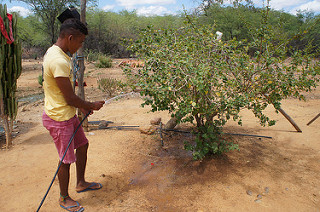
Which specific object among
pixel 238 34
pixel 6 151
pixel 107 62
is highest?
pixel 238 34

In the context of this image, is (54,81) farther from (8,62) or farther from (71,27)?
(8,62)

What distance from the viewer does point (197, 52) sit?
3.28 meters

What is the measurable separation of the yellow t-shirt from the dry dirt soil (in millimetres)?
1020

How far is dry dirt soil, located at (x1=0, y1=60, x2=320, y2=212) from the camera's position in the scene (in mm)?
2580

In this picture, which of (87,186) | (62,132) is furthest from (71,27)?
(87,186)

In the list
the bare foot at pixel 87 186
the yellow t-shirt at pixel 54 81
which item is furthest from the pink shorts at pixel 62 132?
the bare foot at pixel 87 186

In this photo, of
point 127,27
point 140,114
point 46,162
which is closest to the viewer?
point 46,162

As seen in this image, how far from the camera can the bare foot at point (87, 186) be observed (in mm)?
2738

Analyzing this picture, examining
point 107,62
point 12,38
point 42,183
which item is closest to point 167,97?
point 42,183

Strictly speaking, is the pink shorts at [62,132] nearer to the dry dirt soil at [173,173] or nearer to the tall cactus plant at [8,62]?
the dry dirt soil at [173,173]

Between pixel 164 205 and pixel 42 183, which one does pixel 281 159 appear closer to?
pixel 164 205

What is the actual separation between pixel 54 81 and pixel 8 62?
238 centimetres

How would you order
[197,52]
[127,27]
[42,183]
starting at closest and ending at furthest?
[42,183]
[197,52]
[127,27]

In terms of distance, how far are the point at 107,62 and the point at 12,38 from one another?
1025cm
